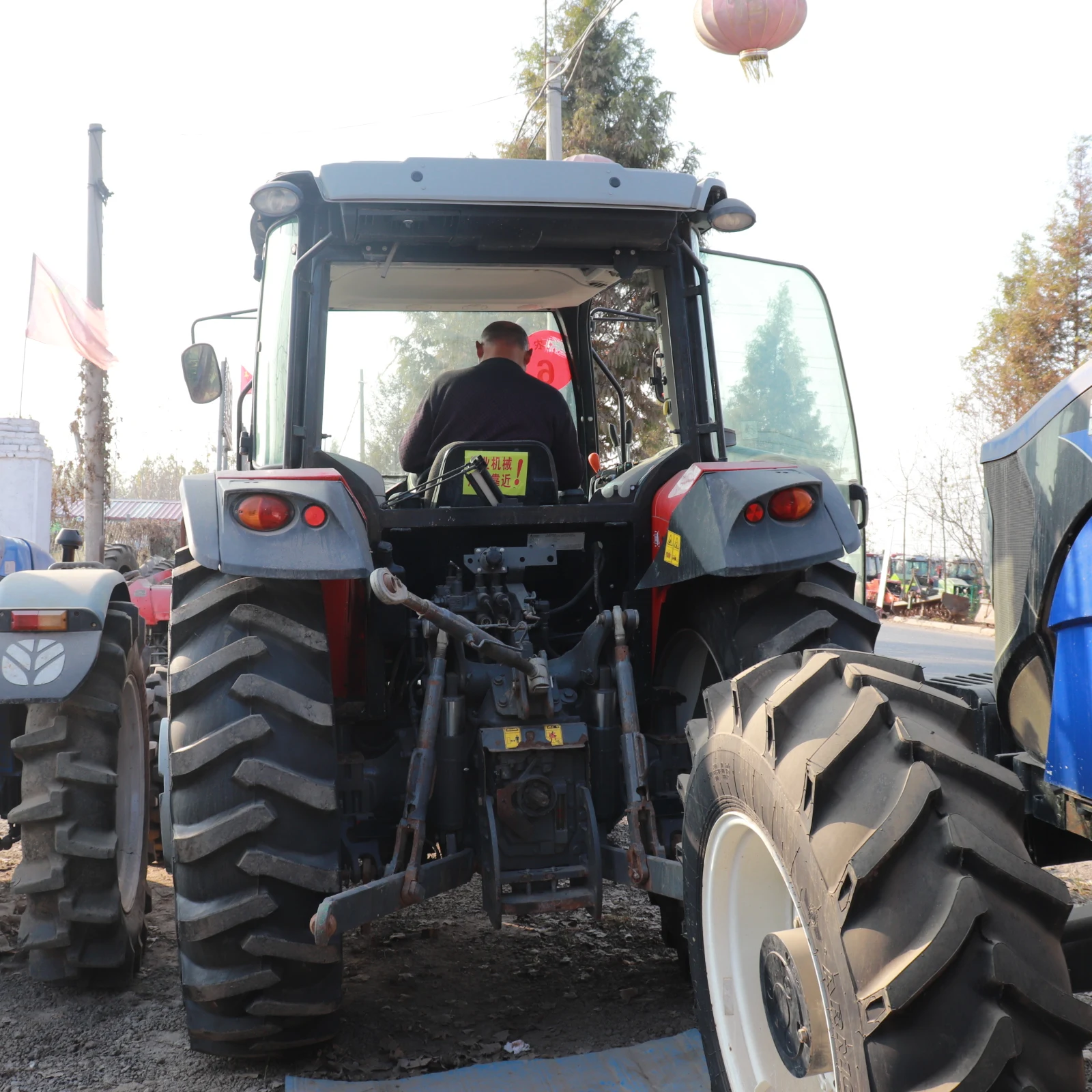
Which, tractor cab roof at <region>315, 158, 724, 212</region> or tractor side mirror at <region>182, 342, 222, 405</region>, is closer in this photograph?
tractor cab roof at <region>315, 158, 724, 212</region>

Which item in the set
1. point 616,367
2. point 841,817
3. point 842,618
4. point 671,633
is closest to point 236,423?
point 671,633

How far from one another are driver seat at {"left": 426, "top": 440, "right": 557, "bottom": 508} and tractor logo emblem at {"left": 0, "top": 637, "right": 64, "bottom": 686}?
1.33 meters

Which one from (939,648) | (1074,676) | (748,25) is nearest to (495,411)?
(1074,676)

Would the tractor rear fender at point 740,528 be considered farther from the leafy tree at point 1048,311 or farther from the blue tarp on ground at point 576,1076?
the leafy tree at point 1048,311

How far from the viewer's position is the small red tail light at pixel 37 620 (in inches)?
146

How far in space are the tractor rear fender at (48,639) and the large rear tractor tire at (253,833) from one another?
28.5 inches

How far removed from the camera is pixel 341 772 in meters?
3.48

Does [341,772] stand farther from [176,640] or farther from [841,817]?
[841,817]

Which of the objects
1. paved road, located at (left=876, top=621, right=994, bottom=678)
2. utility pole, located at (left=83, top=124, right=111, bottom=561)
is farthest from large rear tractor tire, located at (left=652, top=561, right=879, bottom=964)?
utility pole, located at (left=83, top=124, right=111, bottom=561)

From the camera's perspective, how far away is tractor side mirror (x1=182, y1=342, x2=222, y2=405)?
4.67m

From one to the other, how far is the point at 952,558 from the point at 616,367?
41.9 ft

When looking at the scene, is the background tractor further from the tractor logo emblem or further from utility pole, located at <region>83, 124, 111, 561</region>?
utility pole, located at <region>83, 124, 111, 561</region>

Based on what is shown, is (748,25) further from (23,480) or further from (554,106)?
(23,480)

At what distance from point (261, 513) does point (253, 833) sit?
859mm
